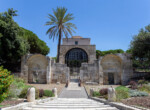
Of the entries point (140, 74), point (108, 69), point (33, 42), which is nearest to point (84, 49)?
point (33, 42)

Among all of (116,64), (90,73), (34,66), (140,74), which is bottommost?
(140,74)

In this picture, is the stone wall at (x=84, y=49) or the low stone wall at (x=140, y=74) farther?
the stone wall at (x=84, y=49)

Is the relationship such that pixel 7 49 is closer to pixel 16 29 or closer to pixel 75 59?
pixel 16 29

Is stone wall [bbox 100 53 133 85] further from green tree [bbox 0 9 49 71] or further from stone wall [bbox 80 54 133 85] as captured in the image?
green tree [bbox 0 9 49 71]

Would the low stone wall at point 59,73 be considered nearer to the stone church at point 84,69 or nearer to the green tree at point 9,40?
the stone church at point 84,69

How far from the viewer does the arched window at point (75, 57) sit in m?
31.4

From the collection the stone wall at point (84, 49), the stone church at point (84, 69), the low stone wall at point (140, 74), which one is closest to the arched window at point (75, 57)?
the stone wall at point (84, 49)

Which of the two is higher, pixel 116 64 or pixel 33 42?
pixel 33 42

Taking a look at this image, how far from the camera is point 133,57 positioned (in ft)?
63.6

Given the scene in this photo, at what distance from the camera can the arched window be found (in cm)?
3139

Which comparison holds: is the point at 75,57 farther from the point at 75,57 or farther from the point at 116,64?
the point at 116,64

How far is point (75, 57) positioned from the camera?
31.9m

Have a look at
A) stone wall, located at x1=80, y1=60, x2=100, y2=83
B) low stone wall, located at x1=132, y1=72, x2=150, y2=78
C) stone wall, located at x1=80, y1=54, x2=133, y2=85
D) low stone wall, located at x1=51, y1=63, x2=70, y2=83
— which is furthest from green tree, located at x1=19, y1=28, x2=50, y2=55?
low stone wall, located at x1=132, y1=72, x2=150, y2=78

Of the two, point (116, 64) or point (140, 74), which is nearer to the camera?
point (140, 74)
